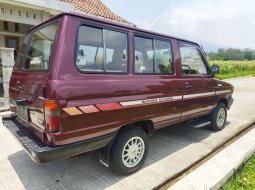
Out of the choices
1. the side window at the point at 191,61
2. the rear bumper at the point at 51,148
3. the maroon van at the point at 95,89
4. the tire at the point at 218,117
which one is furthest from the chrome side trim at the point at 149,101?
the tire at the point at 218,117

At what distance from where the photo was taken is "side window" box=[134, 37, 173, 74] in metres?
3.45

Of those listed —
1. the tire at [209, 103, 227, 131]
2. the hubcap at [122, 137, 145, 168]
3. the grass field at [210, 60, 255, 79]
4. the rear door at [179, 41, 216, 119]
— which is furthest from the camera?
the grass field at [210, 60, 255, 79]

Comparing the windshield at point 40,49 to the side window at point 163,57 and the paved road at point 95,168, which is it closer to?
the paved road at point 95,168

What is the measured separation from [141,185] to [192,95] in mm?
→ 2041

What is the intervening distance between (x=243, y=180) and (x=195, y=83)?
6.19 feet

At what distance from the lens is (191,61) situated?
459 cm

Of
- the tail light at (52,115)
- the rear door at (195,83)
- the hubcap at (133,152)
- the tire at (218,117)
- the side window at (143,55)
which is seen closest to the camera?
the tail light at (52,115)

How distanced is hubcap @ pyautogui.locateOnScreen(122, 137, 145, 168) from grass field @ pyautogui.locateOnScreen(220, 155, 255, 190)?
1242 mm

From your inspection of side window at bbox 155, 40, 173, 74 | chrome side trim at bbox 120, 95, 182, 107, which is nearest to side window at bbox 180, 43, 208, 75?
side window at bbox 155, 40, 173, 74

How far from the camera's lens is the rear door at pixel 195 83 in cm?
429

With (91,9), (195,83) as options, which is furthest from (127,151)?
(91,9)

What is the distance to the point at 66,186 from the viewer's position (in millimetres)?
3086

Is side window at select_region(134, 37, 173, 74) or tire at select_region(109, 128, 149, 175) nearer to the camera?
tire at select_region(109, 128, 149, 175)

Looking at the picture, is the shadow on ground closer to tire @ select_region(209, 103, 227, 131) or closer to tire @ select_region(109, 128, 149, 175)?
tire @ select_region(109, 128, 149, 175)
